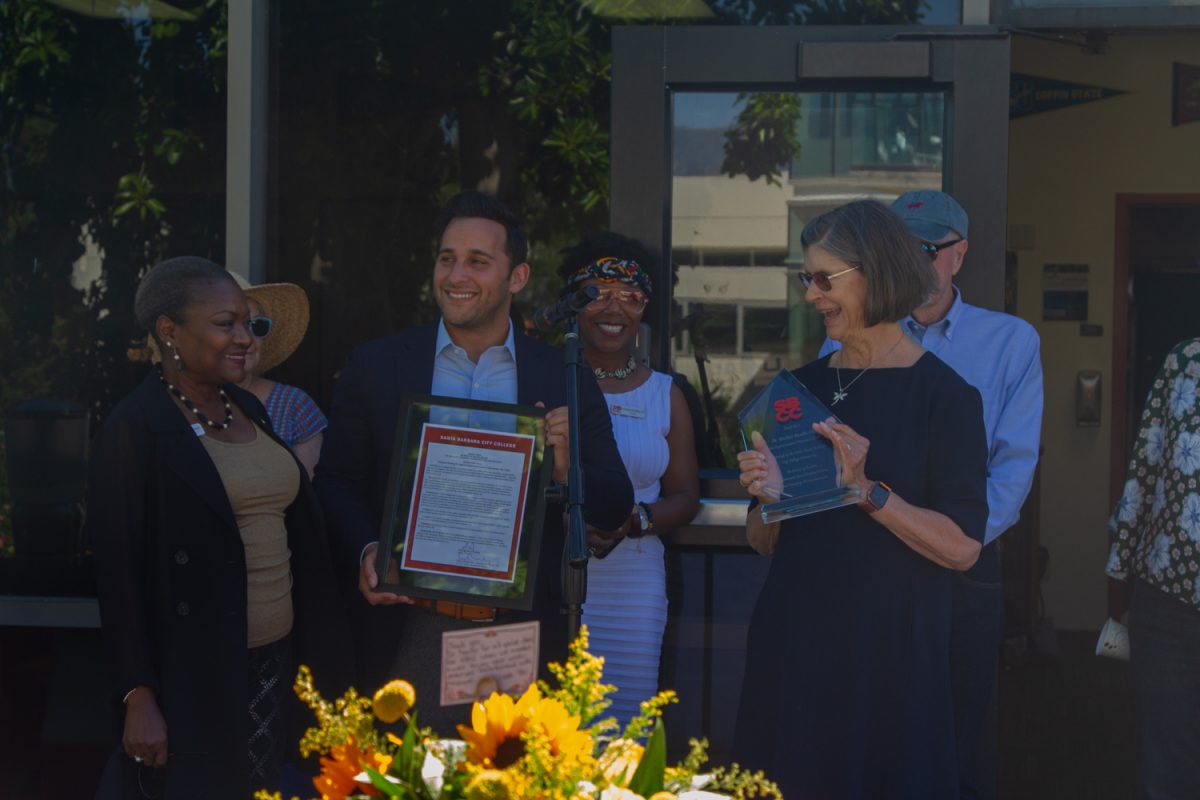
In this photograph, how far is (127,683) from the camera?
2.95 metres

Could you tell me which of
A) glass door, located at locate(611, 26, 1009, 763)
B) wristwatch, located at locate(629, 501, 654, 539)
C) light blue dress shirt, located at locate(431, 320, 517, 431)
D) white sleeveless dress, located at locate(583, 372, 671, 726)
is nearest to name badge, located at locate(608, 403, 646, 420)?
white sleeveless dress, located at locate(583, 372, 671, 726)

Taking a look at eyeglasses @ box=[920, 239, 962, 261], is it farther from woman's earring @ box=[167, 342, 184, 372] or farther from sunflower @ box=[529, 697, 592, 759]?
sunflower @ box=[529, 697, 592, 759]

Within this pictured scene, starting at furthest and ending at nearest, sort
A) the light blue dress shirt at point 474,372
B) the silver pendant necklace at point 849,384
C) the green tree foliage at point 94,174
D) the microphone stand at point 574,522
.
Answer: the green tree foliage at point 94,174 < the light blue dress shirt at point 474,372 < the silver pendant necklace at point 849,384 < the microphone stand at point 574,522

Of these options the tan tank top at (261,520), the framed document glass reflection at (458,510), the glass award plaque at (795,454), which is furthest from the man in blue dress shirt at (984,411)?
the tan tank top at (261,520)

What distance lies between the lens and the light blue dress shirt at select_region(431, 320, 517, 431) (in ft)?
10.2

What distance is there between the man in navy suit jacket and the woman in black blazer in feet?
0.58

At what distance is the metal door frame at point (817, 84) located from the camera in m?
4.07

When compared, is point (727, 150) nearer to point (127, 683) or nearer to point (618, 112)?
point (618, 112)

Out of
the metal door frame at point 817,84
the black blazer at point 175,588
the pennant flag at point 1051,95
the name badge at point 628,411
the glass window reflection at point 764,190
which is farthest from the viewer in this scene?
the pennant flag at point 1051,95

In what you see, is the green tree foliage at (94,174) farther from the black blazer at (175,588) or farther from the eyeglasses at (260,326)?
the black blazer at (175,588)

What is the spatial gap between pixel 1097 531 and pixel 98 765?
5.48 m

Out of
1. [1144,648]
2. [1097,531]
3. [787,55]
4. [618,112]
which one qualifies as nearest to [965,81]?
[787,55]

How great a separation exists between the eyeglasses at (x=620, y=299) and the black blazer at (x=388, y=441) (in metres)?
0.64

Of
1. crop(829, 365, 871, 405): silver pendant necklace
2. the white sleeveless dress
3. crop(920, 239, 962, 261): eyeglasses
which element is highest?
crop(920, 239, 962, 261): eyeglasses
